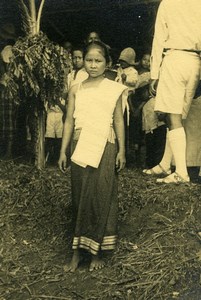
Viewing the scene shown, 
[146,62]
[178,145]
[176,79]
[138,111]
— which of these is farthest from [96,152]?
[146,62]

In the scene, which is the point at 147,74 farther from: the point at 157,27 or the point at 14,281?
the point at 14,281

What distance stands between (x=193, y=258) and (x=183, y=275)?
0.61 feet

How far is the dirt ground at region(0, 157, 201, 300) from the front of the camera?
3355 mm

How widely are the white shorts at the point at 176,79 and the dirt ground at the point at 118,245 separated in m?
0.71

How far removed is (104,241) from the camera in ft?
11.7

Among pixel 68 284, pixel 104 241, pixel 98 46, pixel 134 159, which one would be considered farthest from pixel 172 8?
pixel 68 284

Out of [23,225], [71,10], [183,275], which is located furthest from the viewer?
[71,10]

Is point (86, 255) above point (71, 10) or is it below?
below

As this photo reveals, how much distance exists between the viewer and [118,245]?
152 inches

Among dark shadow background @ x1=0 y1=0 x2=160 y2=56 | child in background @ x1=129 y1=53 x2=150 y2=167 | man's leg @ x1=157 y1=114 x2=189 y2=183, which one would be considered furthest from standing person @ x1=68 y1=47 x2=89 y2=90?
dark shadow background @ x1=0 y1=0 x2=160 y2=56

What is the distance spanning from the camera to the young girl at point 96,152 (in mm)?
3469

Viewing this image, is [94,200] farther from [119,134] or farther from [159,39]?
[159,39]

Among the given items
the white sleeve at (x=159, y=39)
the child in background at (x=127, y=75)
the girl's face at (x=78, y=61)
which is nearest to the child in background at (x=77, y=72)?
the girl's face at (x=78, y=61)

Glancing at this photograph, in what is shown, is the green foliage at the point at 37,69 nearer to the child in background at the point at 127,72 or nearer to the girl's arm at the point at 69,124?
the child in background at the point at 127,72
